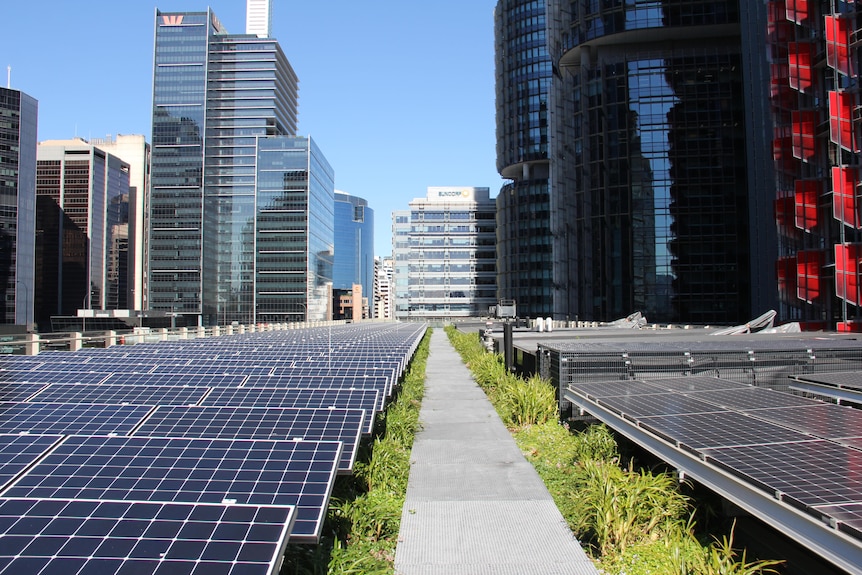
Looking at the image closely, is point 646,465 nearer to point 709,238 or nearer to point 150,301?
point 709,238

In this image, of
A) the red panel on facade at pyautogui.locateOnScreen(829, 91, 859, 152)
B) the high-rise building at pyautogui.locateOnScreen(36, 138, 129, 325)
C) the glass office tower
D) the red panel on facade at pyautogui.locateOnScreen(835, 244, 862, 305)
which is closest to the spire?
the glass office tower

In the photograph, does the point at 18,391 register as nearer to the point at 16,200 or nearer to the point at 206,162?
the point at 16,200

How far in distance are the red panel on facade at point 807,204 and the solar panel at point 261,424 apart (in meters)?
42.2

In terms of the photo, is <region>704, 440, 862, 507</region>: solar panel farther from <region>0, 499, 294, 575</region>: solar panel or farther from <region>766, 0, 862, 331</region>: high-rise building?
<region>766, 0, 862, 331</region>: high-rise building

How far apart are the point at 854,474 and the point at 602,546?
8.38ft

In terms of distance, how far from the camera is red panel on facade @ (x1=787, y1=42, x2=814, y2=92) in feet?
137

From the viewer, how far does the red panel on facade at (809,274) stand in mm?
41094

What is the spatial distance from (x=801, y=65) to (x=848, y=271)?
1489cm

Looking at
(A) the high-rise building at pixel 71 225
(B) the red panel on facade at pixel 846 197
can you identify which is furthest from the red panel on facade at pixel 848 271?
(A) the high-rise building at pixel 71 225

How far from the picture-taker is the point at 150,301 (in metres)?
166

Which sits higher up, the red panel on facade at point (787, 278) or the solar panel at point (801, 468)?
the red panel on facade at point (787, 278)

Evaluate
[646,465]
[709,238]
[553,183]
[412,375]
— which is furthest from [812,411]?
[553,183]

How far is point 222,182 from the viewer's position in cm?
17000

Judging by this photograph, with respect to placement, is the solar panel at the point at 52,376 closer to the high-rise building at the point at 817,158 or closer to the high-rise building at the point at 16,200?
the high-rise building at the point at 817,158
